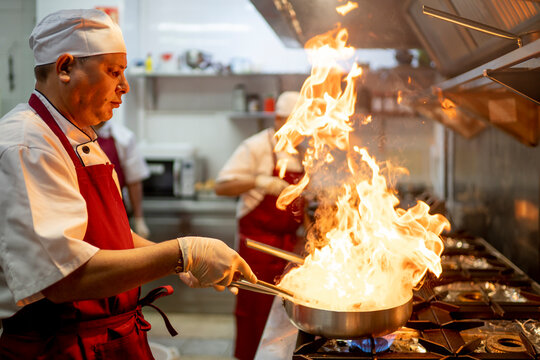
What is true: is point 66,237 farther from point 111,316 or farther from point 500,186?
point 500,186

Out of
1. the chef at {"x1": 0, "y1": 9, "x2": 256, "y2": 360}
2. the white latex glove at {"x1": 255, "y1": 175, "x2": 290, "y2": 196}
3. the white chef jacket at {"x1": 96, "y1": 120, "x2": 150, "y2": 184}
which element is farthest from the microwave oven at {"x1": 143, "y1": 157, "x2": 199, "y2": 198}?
the chef at {"x1": 0, "y1": 9, "x2": 256, "y2": 360}

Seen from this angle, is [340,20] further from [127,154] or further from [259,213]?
[127,154]

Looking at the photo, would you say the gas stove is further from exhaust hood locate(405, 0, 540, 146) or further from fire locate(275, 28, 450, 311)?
exhaust hood locate(405, 0, 540, 146)

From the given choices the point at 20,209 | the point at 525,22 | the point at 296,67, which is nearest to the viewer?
the point at 20,209

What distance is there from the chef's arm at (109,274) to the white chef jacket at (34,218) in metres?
0.04

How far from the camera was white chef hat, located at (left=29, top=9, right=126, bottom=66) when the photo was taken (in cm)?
139

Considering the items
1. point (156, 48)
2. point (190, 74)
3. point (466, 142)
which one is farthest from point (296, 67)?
point (466, 142)

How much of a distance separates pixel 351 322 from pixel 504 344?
50 centimetres

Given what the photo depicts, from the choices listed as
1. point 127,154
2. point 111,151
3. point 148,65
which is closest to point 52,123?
point 111,151

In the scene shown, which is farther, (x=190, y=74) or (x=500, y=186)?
(x=190, y=74)

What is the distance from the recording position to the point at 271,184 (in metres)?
3.29

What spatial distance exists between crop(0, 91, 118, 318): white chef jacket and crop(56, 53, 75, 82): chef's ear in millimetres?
167

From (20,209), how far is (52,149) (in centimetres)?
19

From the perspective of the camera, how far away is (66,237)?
1216mm
